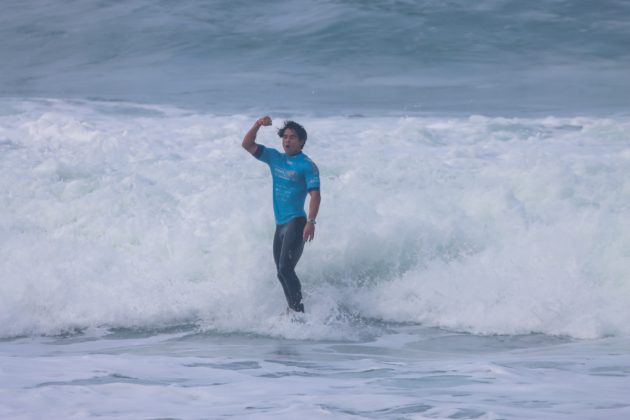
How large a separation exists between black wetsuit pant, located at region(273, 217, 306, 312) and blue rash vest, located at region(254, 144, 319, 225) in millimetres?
67

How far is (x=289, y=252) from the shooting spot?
7.55m

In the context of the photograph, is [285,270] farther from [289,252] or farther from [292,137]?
[292,137]

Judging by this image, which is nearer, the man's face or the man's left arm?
the man's left arm

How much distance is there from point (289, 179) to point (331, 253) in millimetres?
1771

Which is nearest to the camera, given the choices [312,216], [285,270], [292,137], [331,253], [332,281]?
[312,216]

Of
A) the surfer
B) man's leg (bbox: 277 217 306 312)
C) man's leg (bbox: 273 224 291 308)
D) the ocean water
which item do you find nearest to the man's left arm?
the surfer

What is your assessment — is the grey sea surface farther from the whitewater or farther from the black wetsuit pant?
the black wetsuit pant

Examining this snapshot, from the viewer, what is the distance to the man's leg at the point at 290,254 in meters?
7.55

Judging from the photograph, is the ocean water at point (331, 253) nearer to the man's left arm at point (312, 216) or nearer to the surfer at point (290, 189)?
the surfer at point (290, 189)

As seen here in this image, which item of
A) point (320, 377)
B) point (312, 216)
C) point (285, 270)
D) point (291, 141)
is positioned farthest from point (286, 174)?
point (320, 377)

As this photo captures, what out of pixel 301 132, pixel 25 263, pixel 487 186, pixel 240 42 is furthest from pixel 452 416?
pixel 240 42

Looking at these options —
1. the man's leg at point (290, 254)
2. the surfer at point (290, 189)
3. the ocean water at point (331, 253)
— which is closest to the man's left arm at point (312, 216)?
the surfer at point (290, 189)

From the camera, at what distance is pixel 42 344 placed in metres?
7.55

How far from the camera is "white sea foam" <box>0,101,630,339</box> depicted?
26.8 ft
